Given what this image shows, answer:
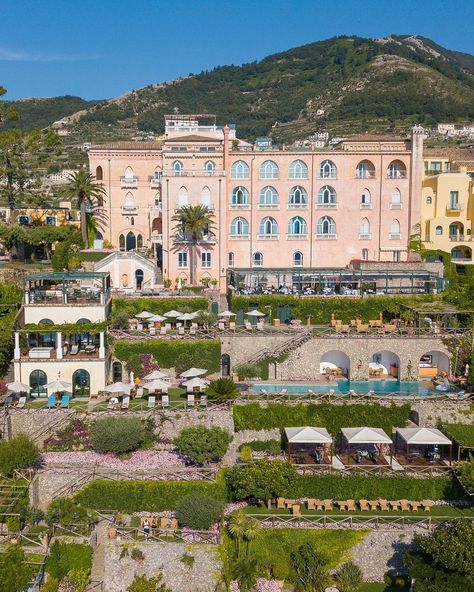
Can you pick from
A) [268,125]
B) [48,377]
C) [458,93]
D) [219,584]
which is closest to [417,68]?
[458,93]

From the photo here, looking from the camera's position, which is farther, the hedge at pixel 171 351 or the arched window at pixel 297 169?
the arched window at pixel 297 169

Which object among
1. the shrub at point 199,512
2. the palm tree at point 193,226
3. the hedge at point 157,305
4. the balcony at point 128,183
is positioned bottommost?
the shrub at point 199,512

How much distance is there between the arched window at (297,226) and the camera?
5319 centimetres

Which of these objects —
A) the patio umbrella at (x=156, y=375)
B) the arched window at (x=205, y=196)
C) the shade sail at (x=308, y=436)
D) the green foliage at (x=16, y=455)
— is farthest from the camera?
the arched window at (x=205, y=196)

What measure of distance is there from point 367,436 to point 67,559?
13.5 metres

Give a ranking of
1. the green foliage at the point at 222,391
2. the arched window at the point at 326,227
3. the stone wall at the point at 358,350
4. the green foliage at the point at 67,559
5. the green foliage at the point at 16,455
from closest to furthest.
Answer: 1. the green foliage at the point at 67,559
2. the green foliage at the point at 16,455
3. the green foliage at the point at 222,391
4. the stone wall at the point at 358,350
5. the arched window at the point at 326,227

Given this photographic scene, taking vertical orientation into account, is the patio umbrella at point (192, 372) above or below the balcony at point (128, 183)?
below

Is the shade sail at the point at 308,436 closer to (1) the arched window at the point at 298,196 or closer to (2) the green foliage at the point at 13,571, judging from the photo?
(2) the green foliage at the point at 13,571

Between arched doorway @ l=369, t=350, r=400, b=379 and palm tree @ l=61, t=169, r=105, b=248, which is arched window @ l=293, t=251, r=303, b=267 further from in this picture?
palm tree @ l=61, t=169, r=105, b=248

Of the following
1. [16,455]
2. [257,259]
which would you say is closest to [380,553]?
[16,455]

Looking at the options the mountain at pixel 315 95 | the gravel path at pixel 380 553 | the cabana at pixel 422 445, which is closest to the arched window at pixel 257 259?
the cabana at pixel 422 445

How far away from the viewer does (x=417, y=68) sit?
13925 cm

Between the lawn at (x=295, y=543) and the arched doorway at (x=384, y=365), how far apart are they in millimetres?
15976

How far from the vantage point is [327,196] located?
2096 inches
